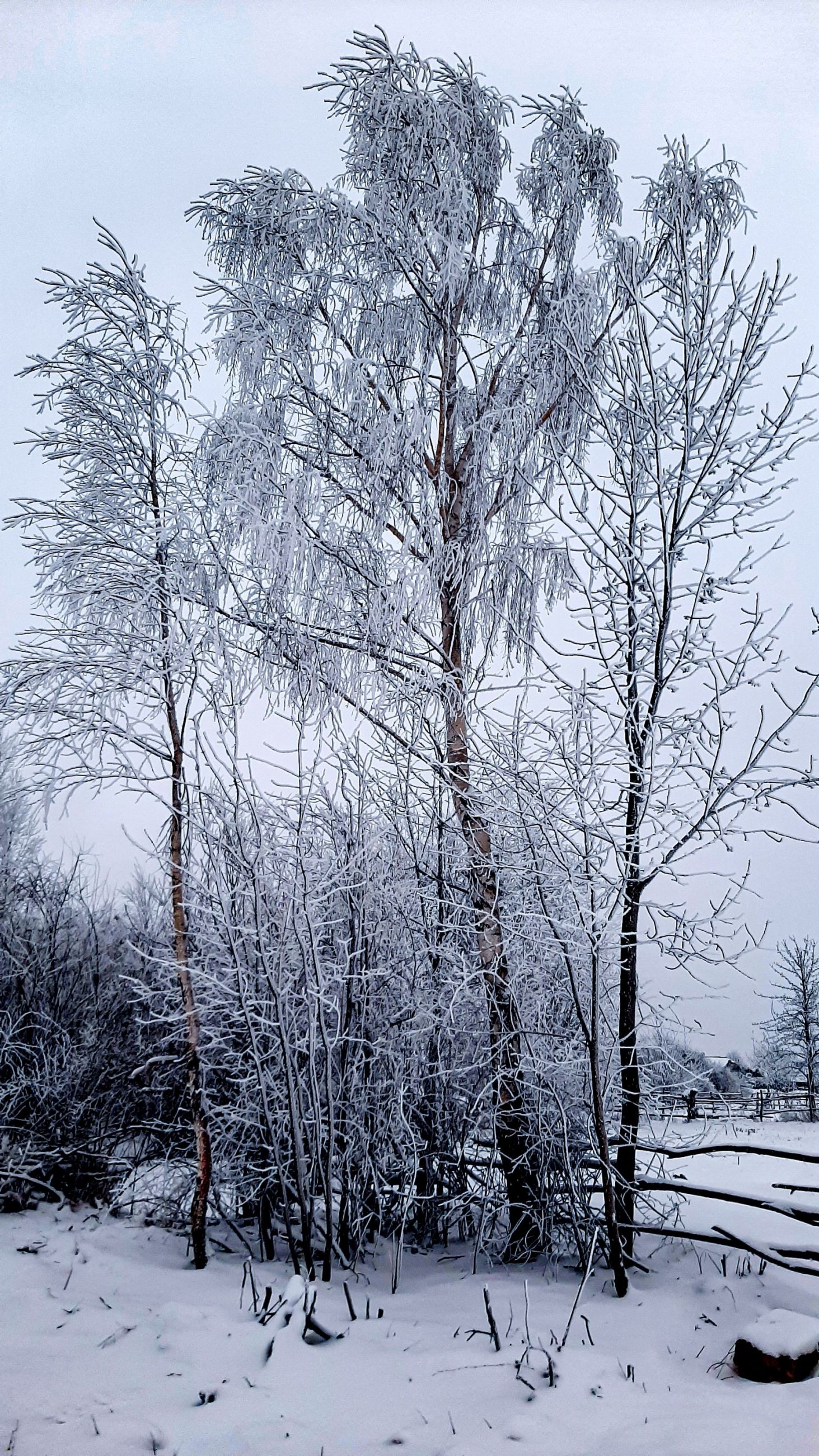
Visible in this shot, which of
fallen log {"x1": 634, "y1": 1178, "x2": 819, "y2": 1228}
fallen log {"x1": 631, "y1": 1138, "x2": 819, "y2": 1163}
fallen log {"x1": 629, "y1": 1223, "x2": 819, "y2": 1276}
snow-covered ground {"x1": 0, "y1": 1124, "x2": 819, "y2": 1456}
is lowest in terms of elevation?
snow-covered ground {"x1": 0, "y1": 1124, "x2": 819, "y2": 1456}

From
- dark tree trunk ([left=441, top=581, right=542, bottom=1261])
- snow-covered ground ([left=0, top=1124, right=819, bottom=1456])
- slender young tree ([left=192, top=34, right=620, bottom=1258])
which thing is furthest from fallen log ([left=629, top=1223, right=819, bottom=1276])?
slender young tree ([left=192, top=34, right=620, bottom=1258])

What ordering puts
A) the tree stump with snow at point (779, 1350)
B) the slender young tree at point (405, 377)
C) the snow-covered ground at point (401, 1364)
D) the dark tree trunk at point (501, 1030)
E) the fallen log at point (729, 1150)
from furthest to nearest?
the slender young tree at point (405, 377) < the dark tree trunk at point (501, 1030) < the fallen log at point (729, 1150) < the tree stump with snow at point (779, 1350) < the snow-covered ground at point (401, 1364)

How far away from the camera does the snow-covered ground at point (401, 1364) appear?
2.87 metres

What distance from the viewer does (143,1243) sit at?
16.8 feet

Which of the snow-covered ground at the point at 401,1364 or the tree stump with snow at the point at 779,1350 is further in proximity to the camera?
the tree stump with snow at the point at 779,1350

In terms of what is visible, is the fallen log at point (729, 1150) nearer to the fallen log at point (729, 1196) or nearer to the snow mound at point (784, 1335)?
the fallen log at point (729, 1196)

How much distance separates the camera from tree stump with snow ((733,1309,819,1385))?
3.15 m

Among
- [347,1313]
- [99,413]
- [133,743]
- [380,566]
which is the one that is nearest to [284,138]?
[99,413]

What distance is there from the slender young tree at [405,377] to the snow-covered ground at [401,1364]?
1.79 m

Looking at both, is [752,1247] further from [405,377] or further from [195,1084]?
[405,377]

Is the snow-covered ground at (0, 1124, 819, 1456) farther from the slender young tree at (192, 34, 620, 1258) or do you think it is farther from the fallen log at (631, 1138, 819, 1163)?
the slender young tree at (192, 34, 620, 1258)

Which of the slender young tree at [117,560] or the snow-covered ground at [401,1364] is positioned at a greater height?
the slender young tree at [117,560]

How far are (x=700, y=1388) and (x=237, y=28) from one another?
20.8 ft

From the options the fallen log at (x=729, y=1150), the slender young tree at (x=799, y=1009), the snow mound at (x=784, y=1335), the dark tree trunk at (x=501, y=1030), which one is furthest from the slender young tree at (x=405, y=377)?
the slender young tree at (x=799, y=1009)
